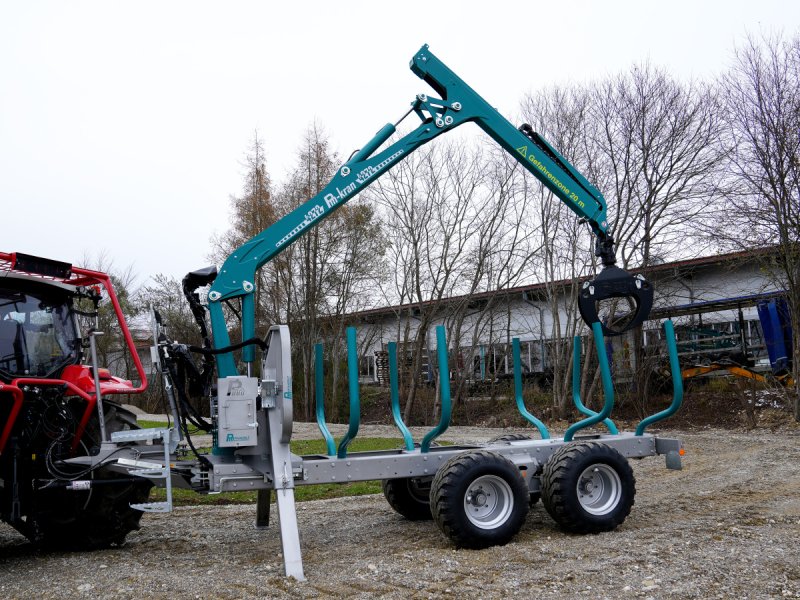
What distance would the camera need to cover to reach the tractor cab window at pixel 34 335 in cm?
607

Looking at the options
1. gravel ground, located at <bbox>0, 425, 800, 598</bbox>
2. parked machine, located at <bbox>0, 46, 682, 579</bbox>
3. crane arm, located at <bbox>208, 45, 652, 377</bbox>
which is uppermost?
crane arm, located at <bbox>208, 45, 652, 377</bbox>

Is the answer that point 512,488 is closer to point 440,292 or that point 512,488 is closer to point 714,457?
point 714,457

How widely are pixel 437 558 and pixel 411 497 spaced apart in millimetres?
1762

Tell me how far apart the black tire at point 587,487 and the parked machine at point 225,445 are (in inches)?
0.4

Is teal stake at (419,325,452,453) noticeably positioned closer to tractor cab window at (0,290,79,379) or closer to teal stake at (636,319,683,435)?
teal stake at (636,319,683,435)

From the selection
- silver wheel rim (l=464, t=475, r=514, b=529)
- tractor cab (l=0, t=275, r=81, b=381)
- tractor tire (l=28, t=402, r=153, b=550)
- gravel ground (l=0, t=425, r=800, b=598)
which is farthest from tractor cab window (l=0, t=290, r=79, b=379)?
silver wheel rim (l=464, t=475, r=514, b=529)

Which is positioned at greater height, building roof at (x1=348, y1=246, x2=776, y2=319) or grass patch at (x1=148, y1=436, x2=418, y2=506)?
building roof at (x1=348, y1=246, x2=776, y2=319)

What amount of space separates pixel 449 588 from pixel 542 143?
4830 millimetres

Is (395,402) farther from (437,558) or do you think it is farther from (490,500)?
(437,558)

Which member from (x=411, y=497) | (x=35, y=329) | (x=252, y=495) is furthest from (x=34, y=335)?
(x=252, y=495)

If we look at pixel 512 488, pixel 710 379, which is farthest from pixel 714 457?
pixel 710 379

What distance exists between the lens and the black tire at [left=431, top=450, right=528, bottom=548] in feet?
19.4

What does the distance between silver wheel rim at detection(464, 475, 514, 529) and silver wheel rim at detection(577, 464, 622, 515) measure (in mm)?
732

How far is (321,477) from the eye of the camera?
5.97m
